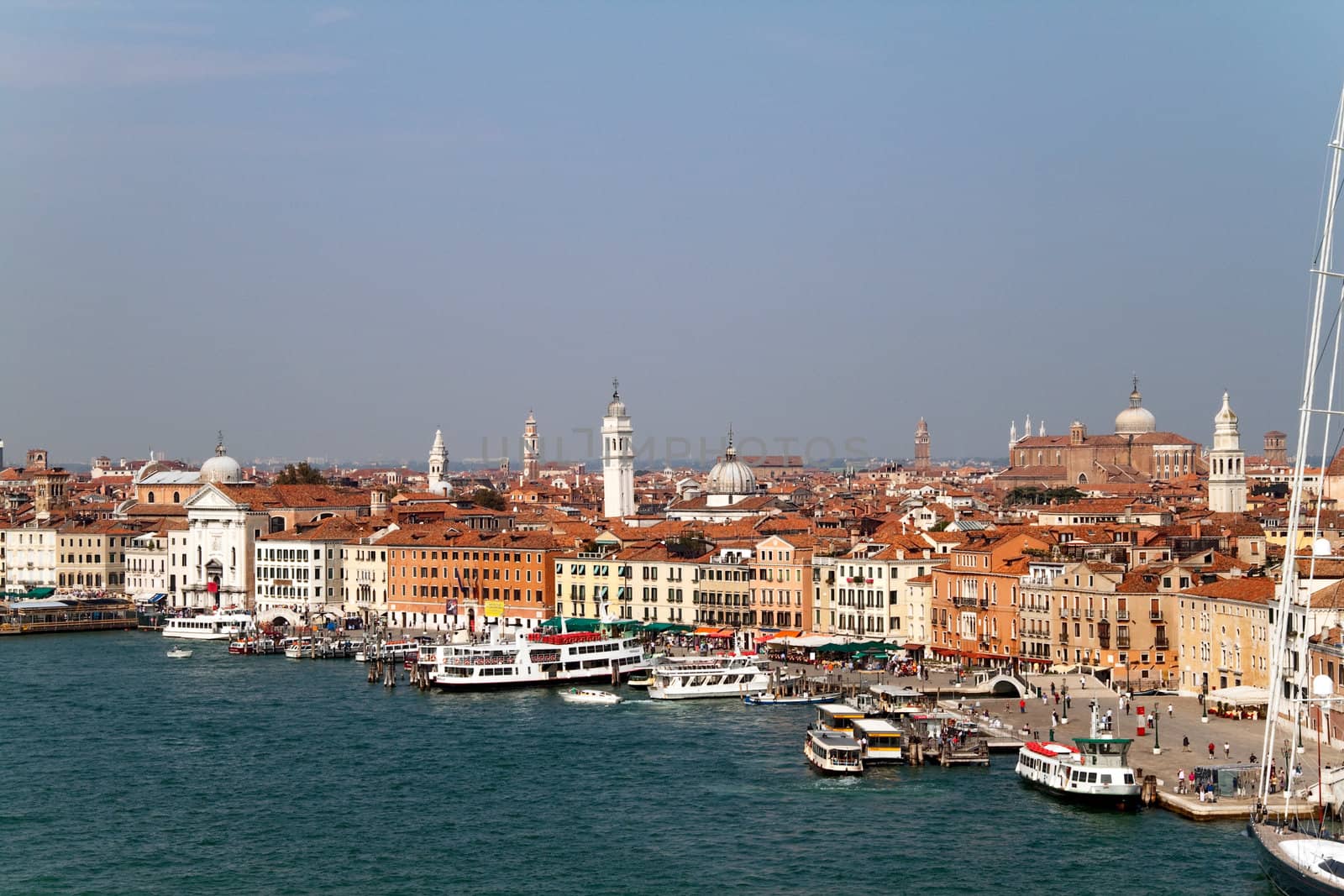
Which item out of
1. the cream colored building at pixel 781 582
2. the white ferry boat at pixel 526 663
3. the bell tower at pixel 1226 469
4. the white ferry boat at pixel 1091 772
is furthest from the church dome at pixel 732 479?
the white ferry boat at pixel 1091 772

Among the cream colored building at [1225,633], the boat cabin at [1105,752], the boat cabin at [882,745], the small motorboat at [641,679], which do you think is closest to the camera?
the boat cabin at [1105,752]

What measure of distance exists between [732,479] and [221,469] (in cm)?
2578

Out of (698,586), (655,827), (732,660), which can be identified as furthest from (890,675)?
(655,827)

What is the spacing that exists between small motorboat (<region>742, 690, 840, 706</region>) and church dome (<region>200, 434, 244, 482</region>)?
52311mm

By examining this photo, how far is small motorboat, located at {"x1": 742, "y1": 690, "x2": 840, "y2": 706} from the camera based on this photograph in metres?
46.0

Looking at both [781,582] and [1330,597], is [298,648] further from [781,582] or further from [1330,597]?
[1330,597]

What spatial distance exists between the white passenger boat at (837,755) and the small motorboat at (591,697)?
1113cm

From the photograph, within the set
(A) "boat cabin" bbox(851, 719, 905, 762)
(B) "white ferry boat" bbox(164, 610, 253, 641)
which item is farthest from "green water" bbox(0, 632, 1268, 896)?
(B) "white ferry boat" bbox(164, 610, 253, 641)

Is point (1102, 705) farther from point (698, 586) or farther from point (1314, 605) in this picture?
point (698, 586)

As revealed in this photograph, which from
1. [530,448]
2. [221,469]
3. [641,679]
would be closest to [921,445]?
[530,448]

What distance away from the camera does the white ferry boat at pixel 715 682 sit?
47844mm

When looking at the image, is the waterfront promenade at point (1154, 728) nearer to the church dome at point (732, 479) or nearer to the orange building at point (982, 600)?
the orange building at point (982, 600)

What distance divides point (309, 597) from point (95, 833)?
4018cm

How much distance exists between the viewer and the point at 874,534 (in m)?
59.3
